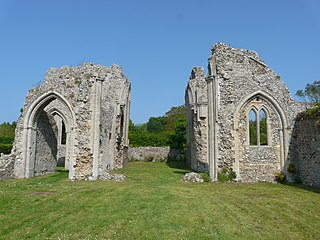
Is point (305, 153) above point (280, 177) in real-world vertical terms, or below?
above

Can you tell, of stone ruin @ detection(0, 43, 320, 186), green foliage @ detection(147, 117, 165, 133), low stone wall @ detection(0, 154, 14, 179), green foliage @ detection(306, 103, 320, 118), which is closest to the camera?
green foliage @ detection(306, 103, 320, 118)

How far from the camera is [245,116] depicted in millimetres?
16016

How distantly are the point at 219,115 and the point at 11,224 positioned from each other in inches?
430

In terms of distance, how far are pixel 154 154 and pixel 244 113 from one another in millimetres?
Result: 20125

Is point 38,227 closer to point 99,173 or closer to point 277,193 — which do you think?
point 277,193

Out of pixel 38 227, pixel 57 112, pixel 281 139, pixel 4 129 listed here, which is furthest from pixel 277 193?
pixel 4 129

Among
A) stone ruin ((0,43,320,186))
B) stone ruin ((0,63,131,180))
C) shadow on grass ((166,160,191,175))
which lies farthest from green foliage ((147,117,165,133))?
stone ruin ((0,43,320,186))

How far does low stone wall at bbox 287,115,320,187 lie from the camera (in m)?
13.6

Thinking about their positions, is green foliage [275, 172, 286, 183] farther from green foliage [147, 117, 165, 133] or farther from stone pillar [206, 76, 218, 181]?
green foliage [147, 117, 165, 133]

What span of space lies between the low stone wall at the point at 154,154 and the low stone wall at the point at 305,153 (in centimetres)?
1950

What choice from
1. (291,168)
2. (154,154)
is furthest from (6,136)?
(291,168)

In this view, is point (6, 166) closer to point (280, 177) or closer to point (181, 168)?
point (181, 168)

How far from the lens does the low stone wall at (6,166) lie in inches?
627

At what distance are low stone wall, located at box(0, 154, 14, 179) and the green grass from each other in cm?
470
